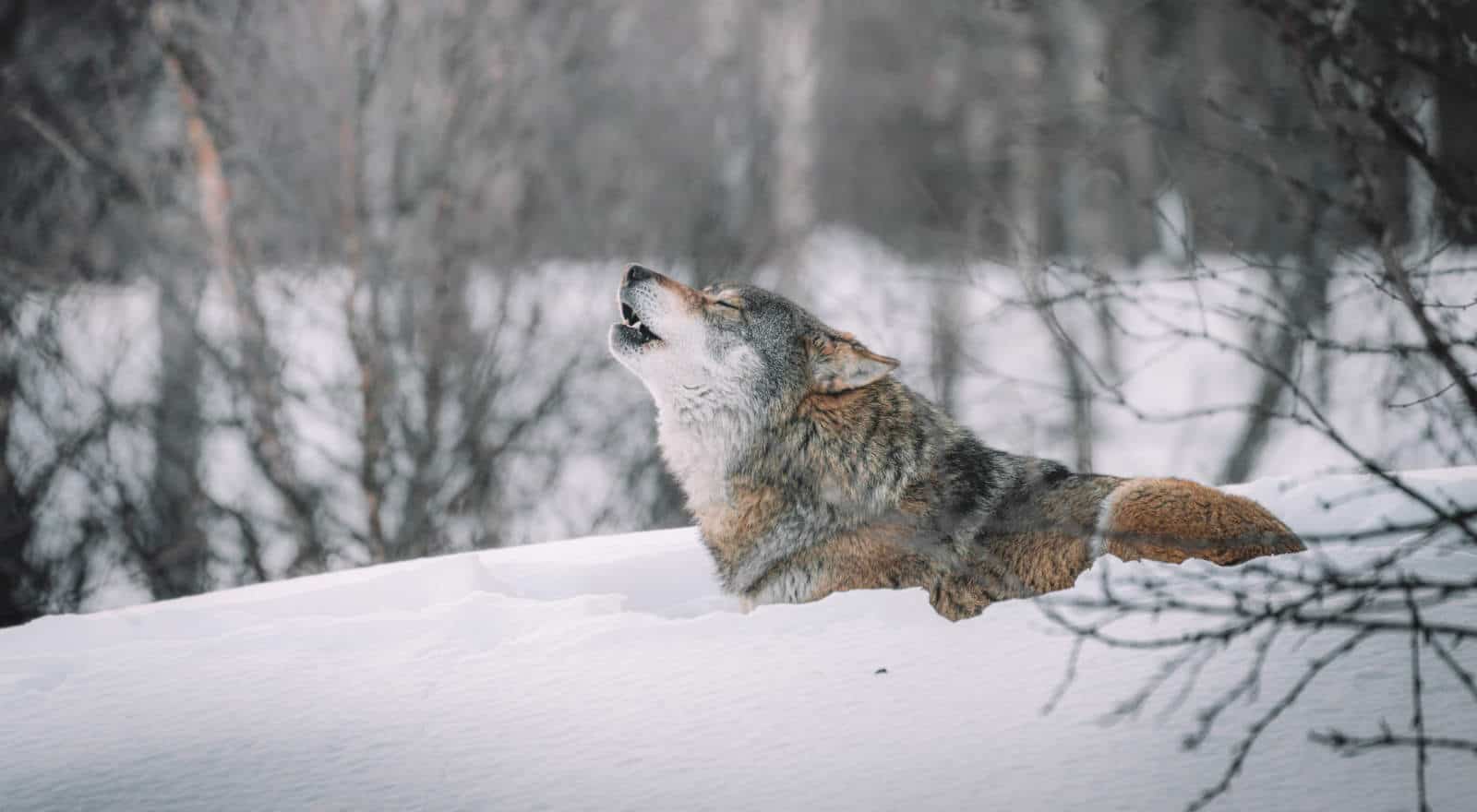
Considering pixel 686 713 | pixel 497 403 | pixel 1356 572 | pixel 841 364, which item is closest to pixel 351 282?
pixel 497 403

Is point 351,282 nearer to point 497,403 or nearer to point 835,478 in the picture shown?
point 497,403

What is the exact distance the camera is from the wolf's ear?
428cm

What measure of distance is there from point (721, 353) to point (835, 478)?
65cm

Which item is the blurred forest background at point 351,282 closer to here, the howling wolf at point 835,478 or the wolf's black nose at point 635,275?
the howling wolf at point 835,478

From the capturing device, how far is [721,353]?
441 centimetres

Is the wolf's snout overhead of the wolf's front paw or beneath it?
overhead

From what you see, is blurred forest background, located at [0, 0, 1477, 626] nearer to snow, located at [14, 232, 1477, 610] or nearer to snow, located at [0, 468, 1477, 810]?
snow, located at [14, 232, 1477, 610]

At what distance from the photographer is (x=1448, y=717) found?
2.43 meters

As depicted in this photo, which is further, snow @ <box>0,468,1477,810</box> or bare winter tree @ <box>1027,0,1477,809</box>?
snow @ <box>0,468,1477,810</box>

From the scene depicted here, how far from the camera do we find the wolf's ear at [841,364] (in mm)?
4277

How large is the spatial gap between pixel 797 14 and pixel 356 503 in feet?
A: 21.4

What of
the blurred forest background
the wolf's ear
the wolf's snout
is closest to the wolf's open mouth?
the wolf's snout

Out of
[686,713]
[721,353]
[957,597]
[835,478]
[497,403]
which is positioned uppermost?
[721,353]

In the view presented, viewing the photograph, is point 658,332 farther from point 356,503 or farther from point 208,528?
point 208,528
